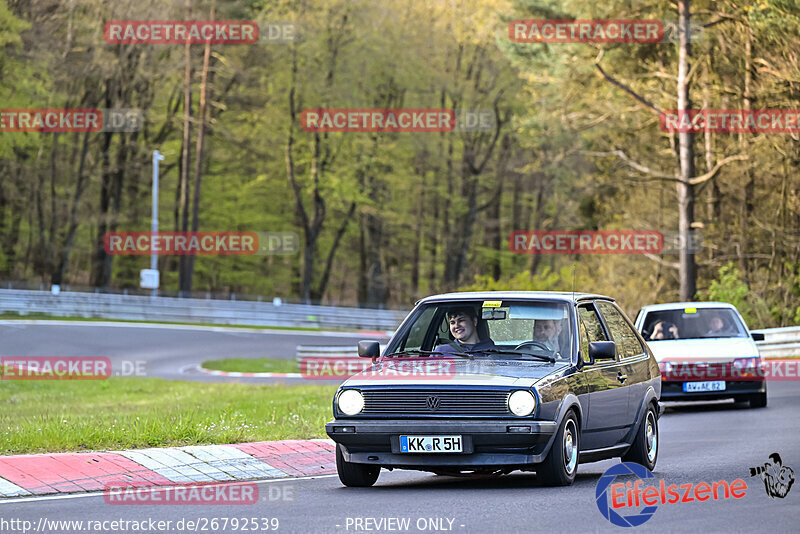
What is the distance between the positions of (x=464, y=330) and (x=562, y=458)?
1738 mm

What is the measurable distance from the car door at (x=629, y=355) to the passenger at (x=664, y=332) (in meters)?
7.67

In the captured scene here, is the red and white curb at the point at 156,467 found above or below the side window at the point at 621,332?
below

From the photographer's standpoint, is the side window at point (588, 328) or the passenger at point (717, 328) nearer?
the side window at point (588, 328)

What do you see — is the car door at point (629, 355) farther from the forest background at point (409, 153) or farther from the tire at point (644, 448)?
the forest background at point (409, 153)

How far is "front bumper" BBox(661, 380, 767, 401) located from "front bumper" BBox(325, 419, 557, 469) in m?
9.95

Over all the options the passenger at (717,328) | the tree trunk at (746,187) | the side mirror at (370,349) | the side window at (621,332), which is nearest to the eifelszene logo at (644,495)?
the side window at (621,332)

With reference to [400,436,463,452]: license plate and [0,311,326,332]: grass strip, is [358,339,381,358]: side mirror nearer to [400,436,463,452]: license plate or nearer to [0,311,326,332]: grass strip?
[400,436,463,452]: license plate

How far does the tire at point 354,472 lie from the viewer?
10023mm

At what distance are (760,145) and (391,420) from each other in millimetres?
30506

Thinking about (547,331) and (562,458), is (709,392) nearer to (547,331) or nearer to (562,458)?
(547,331)

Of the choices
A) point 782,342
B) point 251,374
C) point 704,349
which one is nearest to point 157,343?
point 251,374

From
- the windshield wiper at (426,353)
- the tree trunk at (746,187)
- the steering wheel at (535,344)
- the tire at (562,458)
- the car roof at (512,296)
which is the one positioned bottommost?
the tire at (562,458)

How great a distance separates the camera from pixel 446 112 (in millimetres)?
68312

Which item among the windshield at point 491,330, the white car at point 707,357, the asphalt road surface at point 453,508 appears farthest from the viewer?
the white car at point 707,357
